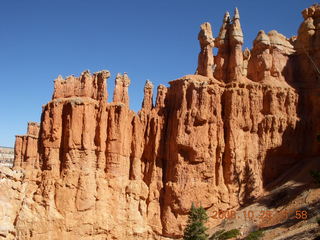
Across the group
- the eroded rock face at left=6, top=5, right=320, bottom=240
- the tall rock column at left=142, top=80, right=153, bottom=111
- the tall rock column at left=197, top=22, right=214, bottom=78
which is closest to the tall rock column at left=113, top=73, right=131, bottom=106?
the eroded rock face at left=6, top=5, right=320, bottom=240

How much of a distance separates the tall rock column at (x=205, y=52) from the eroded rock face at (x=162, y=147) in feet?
0.40

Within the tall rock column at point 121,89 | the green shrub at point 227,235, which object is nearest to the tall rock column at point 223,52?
the tall rock column at point 121,89

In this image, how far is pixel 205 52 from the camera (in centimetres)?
4481

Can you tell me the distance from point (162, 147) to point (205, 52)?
1169cm

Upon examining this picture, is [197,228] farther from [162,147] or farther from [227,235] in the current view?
[162,147]

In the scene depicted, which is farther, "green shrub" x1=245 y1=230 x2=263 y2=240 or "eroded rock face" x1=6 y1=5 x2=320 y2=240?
"eroded rock face" x1=6 y1=5 x2=320 y2=240

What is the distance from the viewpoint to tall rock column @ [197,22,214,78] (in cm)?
4428

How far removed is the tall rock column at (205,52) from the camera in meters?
44.3

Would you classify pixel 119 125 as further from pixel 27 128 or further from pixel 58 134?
pixel 27 128

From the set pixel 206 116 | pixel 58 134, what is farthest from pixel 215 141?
pixel 58 134

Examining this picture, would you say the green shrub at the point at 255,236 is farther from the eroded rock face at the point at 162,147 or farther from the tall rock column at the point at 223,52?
the tall rock column at the point at 223,52

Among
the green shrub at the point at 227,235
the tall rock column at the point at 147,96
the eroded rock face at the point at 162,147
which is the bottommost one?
the green shrub at the point at 227,235

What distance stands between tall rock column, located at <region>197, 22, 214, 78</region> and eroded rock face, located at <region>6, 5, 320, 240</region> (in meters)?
0.12

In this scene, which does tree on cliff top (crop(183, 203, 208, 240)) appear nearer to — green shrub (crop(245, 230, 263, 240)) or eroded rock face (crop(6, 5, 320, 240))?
green shrub (crop(245, 230, 263, 240))
